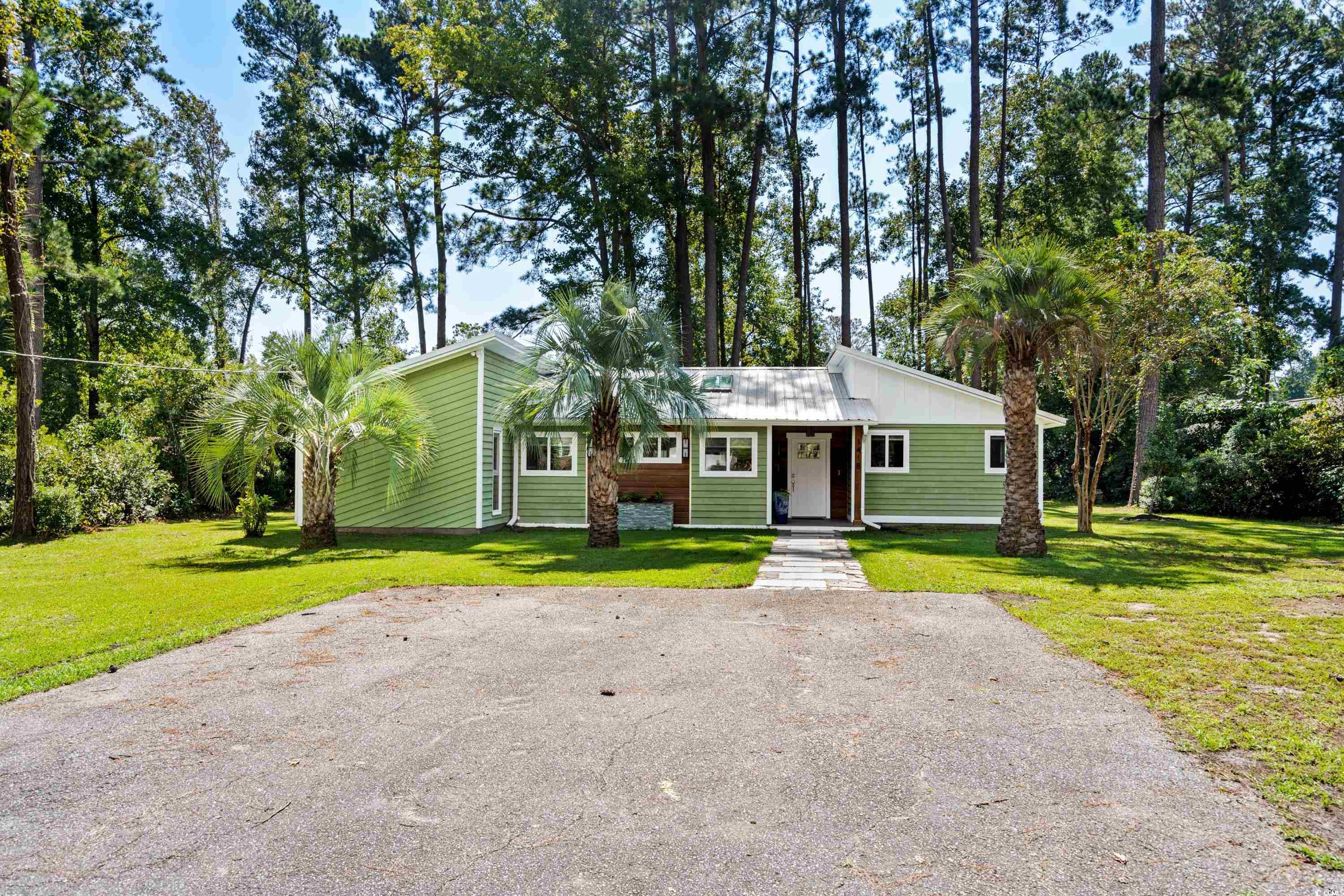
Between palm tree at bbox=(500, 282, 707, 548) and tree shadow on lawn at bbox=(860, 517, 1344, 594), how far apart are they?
4.27 metres

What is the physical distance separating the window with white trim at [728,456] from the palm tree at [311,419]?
6.33 m

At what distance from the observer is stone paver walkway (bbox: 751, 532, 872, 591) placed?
8422 mm

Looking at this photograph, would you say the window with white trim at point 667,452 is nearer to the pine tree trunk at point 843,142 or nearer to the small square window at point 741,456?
the small square window at point 741,456

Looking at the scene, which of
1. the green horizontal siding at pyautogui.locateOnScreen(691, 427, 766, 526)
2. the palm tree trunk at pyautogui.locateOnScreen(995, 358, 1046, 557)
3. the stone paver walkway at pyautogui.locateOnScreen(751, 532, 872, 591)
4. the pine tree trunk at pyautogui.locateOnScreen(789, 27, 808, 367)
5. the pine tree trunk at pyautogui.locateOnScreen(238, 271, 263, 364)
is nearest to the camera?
the stone paver walkway at pyautogui.locateOnScreen(751, 532, 872, 591)

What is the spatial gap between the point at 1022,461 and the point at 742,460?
6.49 m

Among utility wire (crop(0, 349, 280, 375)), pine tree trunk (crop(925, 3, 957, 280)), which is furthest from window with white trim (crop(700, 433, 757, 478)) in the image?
pine tree trunk (crop(925, 3, 957, 280))

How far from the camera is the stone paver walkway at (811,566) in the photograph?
8.42m

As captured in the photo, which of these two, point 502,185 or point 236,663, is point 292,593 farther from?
point 502,185

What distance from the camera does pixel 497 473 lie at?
1534cm

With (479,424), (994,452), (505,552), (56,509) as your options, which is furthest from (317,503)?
(994,452)

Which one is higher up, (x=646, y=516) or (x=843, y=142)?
(x=843, y=142)

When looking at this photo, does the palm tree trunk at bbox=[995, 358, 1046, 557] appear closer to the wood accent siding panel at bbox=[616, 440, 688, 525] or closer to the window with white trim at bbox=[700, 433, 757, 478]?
the window with white trim at bbox=[700, 433, 757, 478]

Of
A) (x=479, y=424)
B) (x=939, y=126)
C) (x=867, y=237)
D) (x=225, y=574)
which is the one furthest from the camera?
(x=867, y=237)

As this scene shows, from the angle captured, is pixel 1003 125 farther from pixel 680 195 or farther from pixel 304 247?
pixel 304 247
